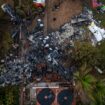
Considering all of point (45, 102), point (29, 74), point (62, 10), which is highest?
point (62, 10)

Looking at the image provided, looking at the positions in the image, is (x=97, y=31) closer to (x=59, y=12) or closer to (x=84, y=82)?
(x=59, y=12)

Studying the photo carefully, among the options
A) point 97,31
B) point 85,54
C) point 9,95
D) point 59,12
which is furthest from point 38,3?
point 9,95

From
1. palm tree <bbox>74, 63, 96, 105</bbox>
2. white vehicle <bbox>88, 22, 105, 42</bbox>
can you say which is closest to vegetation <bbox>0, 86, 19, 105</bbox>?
palm tree <bbox>74, 63, 96, 105</bbox>

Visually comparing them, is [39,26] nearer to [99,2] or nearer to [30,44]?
[30,44]

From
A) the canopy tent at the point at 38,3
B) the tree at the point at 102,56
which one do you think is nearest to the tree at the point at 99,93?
the tree at the point at 102,56

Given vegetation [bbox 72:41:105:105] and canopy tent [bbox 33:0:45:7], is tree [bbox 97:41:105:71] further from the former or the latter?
canopy tent [bbox 33:0:45:7]

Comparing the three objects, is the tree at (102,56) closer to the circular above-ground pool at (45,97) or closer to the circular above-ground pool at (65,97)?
the circular above-ground pool at (65,97)

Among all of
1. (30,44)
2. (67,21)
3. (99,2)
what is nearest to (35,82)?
(30,44)
